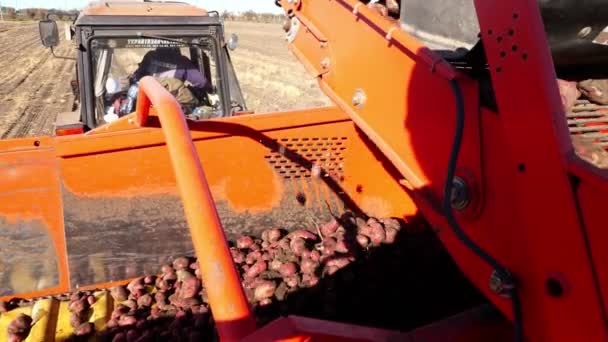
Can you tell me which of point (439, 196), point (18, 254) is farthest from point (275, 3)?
point (18, 254)

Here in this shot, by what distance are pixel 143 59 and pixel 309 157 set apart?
71.5 inches

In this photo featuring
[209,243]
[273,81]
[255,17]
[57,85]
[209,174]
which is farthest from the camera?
[255,17]

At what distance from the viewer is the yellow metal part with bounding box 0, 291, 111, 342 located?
2471mm

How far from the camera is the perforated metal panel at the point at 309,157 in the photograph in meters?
2.97

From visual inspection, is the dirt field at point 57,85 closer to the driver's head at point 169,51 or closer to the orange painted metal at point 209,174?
the driver's head at point 169,51

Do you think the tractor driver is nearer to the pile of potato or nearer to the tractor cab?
the tractor cab

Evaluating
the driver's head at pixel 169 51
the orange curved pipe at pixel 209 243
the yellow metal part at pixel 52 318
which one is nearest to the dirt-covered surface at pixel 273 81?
the driver's head at pixel 169 51

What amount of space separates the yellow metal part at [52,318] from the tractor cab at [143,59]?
134cm

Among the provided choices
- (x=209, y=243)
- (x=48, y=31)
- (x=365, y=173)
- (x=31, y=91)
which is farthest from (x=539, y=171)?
(x=31, y=91)

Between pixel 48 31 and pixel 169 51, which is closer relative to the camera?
pixel 48 31

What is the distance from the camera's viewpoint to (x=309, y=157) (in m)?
3.06

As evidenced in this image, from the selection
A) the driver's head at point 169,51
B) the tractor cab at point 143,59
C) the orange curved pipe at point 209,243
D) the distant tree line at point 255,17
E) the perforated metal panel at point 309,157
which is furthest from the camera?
the distant tree line at point 255,17

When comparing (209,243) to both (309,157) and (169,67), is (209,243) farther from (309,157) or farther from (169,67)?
(169,67)

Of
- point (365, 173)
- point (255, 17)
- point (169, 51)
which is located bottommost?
point (365, 173)
